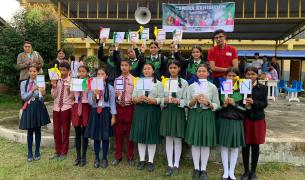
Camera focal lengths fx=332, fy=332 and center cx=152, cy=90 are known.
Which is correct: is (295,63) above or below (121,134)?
above

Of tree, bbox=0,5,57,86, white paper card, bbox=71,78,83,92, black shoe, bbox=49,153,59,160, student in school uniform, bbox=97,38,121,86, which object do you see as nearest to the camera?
white paper card, bbox=71,78,83,92

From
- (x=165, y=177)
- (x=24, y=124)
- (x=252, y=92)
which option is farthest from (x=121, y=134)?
(x=252, y=92)

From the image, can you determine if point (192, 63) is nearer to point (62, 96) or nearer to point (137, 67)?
point (137, 67)

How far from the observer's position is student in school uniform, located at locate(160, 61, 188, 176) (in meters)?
4.70

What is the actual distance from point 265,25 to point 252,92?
6948 millimetres

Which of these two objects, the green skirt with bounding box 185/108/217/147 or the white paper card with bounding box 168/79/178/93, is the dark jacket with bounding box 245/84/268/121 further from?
the white paper card with bounding box 168/79/178/93

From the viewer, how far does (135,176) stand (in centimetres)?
479

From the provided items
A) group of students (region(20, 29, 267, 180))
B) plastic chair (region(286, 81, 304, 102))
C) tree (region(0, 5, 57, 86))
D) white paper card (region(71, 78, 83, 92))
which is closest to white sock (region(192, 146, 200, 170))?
group of students (region(20, 29, 267, 180))

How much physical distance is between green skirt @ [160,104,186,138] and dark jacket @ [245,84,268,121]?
93 cm

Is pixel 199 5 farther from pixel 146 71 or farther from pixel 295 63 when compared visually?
pixel 295 63

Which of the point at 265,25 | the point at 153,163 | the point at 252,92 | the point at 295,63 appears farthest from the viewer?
the point at 295,63

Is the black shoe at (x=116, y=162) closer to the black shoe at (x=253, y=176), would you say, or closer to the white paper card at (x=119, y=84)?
the white paper card at (x=119, y=84)

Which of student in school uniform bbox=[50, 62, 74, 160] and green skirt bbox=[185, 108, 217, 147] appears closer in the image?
green skirt bbox=[185, 108, 217, 147]

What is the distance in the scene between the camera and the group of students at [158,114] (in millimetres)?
4508
